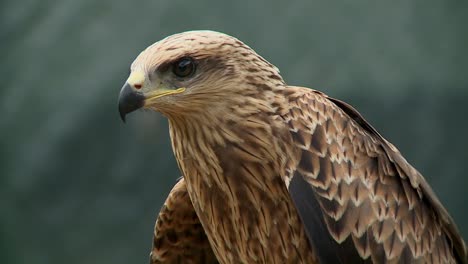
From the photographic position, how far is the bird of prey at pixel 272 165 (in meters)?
3.79

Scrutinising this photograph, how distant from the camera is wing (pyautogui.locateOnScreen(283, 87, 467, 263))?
3.86 metres

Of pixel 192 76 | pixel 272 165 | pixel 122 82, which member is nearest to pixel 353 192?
pixel 272 165

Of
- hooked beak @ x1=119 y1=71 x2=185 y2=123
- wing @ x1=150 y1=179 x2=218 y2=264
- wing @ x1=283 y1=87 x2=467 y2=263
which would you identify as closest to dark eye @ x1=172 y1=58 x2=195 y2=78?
hooked beak @ x1=119 y1=71 x2=185 y2=123

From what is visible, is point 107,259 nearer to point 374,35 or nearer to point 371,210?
point 374,35

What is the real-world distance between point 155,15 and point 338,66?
1.45 m

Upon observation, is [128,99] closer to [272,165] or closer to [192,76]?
[192,76]

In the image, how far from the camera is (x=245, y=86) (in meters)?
3.87

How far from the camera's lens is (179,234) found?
4648 mm

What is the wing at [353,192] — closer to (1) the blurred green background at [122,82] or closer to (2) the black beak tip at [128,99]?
(2) the black beak tip at [128,99]

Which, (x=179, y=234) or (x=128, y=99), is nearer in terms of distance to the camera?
(x=128, y=99)

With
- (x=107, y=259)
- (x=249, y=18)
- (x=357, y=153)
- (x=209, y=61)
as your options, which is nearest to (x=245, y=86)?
(x=209, y=61)

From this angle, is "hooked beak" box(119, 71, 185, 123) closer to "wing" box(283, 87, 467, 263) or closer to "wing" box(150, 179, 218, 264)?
"wing" box(283, 87, 467, 263)

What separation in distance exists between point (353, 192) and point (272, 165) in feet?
1.33

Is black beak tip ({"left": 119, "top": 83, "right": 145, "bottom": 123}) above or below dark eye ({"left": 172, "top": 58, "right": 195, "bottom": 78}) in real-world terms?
below
